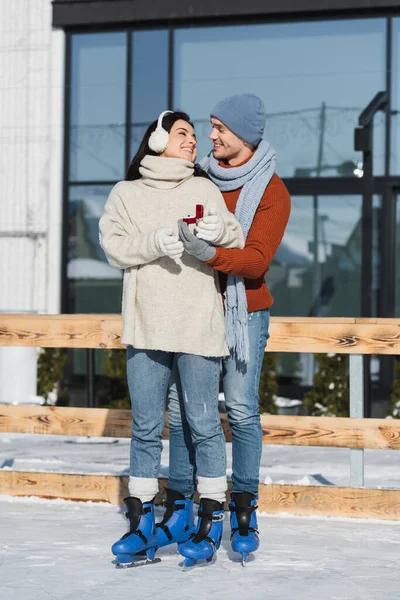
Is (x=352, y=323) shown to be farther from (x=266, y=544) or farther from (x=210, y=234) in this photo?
(x=210, y=234)

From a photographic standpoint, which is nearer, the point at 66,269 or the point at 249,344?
the point at 249,344

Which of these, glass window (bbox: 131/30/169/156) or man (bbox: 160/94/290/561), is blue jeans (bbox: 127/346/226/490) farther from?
glass window (bbox: 131/30/169/156)

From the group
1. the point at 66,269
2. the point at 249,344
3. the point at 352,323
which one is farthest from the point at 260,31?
the point at 249,344

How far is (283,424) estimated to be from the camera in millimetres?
5164

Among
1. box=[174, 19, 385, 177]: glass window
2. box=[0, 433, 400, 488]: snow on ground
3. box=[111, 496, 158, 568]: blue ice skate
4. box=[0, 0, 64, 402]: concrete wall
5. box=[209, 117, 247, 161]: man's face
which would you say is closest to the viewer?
box=[111, 496, 158, 568]: blue ice skate

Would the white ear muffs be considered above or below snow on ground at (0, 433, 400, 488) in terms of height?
above

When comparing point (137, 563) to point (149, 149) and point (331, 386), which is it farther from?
point (331, 386)

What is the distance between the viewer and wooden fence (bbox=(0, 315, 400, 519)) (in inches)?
196

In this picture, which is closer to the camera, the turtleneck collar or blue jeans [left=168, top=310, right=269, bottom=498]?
the turtleneck collar

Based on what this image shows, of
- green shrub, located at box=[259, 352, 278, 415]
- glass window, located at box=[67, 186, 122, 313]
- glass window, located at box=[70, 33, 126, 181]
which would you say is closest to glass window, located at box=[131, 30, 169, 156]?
glass window, located at box=[70, 33, 126, 181]

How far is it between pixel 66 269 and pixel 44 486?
5.15 meters

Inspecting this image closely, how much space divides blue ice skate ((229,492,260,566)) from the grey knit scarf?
532mm

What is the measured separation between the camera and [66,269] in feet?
33.9

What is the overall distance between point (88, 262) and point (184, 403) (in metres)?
6.45
